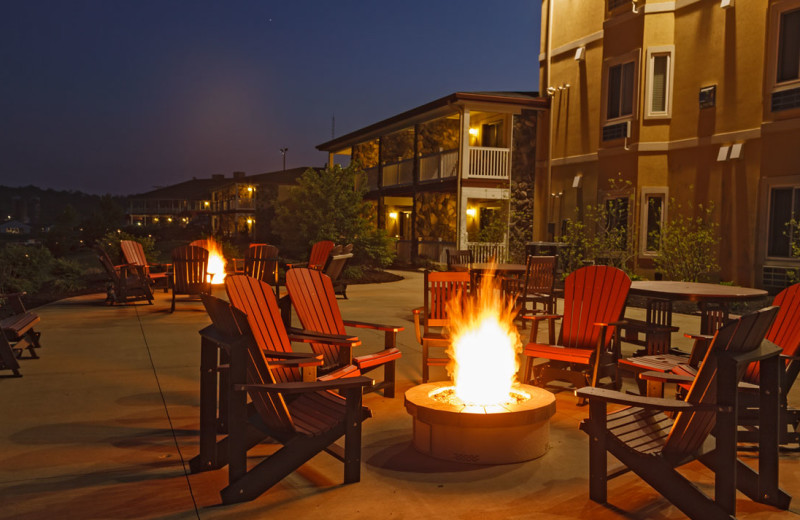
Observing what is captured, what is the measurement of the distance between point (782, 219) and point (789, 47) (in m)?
3.40

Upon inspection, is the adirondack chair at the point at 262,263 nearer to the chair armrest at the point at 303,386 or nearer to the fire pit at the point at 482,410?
the fire pit at the point at 482,410

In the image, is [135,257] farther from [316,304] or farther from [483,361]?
[483,361]

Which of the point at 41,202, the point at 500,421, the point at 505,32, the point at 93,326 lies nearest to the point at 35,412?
the point at 500,421

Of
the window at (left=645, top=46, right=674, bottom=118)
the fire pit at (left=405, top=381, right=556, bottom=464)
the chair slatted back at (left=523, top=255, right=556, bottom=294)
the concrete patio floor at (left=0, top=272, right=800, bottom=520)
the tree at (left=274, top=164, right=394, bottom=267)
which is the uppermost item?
the window at (left=645, top=46, right=674, bottom=118)

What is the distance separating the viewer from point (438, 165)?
23375 millimetres

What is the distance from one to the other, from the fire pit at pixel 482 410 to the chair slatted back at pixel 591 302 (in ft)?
3.66

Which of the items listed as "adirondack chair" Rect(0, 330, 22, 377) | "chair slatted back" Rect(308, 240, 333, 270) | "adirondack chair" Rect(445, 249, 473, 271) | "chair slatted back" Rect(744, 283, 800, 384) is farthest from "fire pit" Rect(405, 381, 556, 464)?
"chair slatted back" Rect(308, 240, 333, 270)

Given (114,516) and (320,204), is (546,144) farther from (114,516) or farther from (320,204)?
(114,516)

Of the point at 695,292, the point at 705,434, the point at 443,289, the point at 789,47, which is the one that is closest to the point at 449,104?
the point at 789,47

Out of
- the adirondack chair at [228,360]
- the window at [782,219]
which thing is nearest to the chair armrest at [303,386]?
the adirondack chair at [228,360]

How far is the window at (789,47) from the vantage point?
12.9 meters

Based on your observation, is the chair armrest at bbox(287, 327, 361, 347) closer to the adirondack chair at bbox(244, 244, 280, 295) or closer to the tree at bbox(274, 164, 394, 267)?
the adirondack chair at bbox(244, 244, 280, 295)

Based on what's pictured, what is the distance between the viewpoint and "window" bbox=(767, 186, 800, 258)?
42.7 feet

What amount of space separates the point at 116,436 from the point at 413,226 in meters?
20.4
